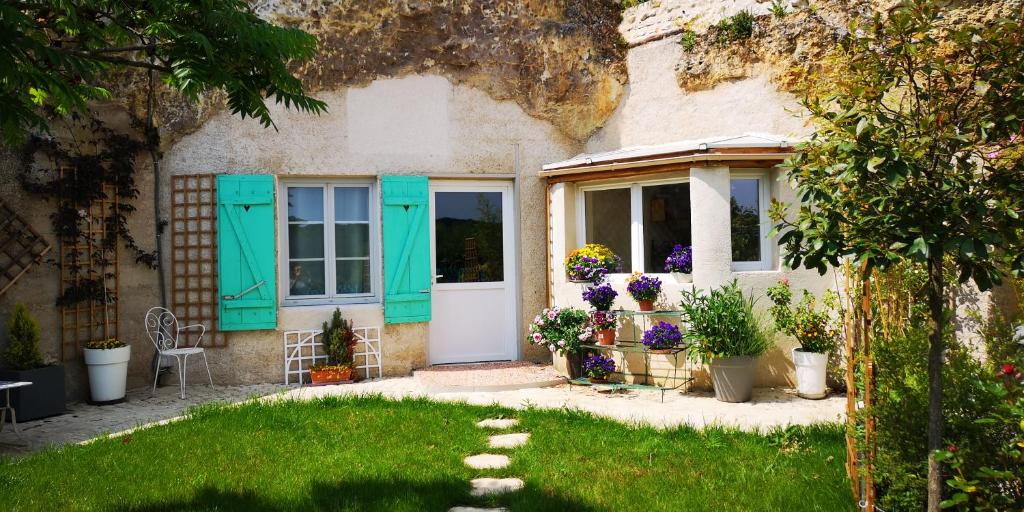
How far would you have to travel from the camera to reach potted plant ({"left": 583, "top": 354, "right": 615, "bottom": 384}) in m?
7.02

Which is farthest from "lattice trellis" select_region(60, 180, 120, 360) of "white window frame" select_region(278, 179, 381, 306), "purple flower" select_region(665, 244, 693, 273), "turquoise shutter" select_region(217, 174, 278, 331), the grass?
"purple flower" select_region(665, 244, 693, 273)

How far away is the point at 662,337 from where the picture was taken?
260 inches

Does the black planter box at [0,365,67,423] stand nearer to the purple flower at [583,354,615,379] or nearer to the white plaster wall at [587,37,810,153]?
the purple flower at [583,354,615,379]

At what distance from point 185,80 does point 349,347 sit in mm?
5187

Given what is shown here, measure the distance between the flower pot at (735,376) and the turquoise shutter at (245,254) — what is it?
15.0 ft

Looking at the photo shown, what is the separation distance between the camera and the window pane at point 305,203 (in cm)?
788

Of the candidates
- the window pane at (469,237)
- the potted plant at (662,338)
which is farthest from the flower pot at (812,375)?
the window pane at (469,237)

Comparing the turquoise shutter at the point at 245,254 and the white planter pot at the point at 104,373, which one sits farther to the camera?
the turquoise shutter at the point at 245,254

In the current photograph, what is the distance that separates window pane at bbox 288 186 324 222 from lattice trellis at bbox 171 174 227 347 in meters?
0.80

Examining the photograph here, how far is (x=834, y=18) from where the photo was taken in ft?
23.4

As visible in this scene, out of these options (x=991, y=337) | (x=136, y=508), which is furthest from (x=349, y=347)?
(x=991, y=337)

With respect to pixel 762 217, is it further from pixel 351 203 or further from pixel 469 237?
pixel 351 203

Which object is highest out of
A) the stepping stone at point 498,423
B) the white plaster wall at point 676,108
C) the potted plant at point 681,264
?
the white plaster wall at point 676,108

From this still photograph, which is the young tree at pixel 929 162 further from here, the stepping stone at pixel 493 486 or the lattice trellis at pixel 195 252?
the lattice trellis at pixel 195 252
